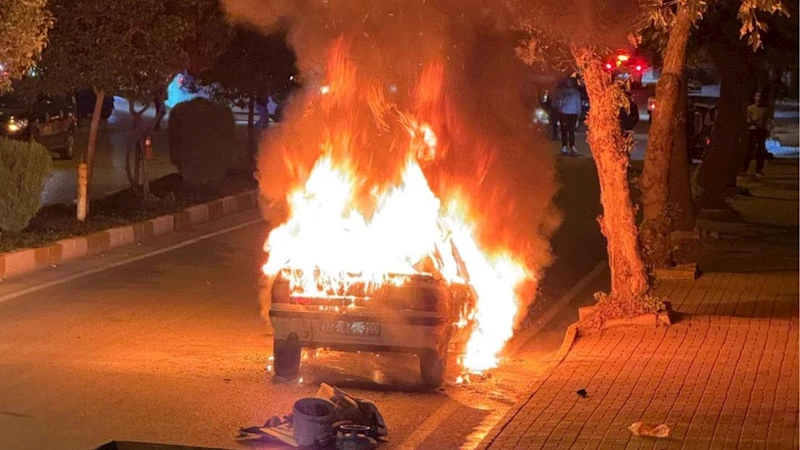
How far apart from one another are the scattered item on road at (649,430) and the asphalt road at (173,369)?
997mm

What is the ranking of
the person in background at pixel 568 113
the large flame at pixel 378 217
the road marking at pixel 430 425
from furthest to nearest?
the person in background at pixel 568 113 → the large flame at pixel 378 217 → the road marking at pixel 430 425

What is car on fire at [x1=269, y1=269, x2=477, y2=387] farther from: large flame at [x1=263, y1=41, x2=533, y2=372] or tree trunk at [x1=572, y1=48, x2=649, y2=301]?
tree trunk at [x1=572, y1=48, x2=649, y2=301]

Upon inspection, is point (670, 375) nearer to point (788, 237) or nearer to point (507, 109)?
point (507, 109)

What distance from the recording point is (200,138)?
2148cm

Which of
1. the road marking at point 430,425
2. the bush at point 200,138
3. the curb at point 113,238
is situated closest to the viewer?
the road marking at point 430,425

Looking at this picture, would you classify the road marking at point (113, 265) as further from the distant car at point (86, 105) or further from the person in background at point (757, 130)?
the distant car at point (86, 105)

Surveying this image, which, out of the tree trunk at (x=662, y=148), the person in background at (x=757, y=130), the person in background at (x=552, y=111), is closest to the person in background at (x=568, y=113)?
the person in background at (x=552, y=111)

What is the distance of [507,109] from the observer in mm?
17172

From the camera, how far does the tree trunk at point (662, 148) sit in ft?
45.1

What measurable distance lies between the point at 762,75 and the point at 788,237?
8.81m

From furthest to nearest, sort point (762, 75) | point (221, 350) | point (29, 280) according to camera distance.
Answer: point (762, 75), point (29, 280), point (221, 350)

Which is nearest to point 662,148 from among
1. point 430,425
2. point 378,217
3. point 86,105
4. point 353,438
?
point 378,217

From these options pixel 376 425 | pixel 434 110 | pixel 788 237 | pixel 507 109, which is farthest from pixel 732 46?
pixel 376 425

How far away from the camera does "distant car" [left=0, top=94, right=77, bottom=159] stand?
25.7m
